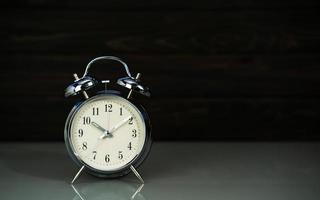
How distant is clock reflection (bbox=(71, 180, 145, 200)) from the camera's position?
127cm

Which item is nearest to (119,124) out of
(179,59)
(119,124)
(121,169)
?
(119,124)

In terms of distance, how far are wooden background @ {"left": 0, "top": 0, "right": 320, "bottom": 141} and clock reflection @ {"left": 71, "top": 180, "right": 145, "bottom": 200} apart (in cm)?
42

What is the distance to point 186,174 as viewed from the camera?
1424mm

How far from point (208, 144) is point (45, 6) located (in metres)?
0.63

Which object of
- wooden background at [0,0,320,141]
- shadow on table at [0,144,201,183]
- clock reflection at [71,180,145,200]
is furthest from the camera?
wooden background at [0,0,320,141]

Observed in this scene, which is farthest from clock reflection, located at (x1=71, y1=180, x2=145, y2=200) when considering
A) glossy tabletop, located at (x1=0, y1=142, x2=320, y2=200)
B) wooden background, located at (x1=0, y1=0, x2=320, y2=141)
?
wooden background, located at (x1=0, y1=0, x2=320, y2=141)

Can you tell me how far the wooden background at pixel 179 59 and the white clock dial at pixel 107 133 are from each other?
36 cm

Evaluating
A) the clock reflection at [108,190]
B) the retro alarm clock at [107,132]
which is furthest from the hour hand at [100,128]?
the clock reflection at [108,190]

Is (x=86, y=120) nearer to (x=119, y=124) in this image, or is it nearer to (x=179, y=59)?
(x=119, y=124)

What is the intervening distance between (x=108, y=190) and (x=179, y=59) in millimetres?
541

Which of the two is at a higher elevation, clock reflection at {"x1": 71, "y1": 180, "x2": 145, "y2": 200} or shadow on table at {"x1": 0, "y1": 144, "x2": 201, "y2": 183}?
clock reflection at {"x1": 71, "y1": 180, "x2": 145, "y2": 200}

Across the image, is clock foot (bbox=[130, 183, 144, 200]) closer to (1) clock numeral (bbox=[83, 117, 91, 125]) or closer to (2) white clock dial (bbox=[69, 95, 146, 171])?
(2) white clock dial (bbox=[69, 95, 146, 171])

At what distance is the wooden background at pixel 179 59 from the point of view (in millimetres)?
1673

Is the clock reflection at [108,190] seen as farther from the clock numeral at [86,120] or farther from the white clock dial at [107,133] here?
the clock numeral at [86,120]
